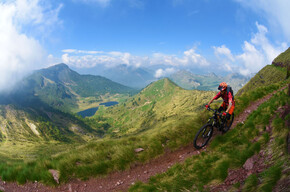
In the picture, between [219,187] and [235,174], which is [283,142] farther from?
[219,187]

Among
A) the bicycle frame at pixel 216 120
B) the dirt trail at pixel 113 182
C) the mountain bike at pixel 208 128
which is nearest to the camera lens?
the dirt trail at pixel 113 182

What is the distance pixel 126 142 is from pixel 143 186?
650 cm

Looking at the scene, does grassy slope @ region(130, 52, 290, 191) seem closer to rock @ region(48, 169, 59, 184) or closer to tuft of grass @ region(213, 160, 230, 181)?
tuft of grass @ region(213, 160, 230, 181)

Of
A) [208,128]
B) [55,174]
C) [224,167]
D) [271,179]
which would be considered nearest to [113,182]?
[55,174]

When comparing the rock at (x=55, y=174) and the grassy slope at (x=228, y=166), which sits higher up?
the rock at (x=55, y=174)

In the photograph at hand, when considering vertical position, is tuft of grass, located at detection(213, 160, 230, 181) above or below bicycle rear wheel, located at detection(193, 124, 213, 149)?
below

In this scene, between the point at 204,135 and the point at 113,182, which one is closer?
the point at 113,182

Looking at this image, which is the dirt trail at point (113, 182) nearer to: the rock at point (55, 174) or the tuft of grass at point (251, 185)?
the rock at point (55, 174)

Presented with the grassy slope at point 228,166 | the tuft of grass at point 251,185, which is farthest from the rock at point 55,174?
the tuft of grass at point 251,185

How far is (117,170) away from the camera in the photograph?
10.8 meters

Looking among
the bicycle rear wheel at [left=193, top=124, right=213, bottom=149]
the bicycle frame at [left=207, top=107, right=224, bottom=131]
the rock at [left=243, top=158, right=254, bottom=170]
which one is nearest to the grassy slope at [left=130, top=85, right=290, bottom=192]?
the rock at [left=243, top=158, right=254, bottom=170]

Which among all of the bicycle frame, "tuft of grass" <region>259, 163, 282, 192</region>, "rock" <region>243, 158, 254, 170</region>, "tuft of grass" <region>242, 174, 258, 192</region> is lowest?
"rock" <region>243, 158, 254, 170</region>

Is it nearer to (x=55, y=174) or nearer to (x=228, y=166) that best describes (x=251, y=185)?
(x=228, y=166)

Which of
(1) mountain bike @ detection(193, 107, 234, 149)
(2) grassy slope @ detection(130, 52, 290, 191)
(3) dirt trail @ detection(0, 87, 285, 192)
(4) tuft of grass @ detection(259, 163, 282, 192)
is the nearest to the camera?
(4) tuft of grass @ detection(259, 163, 282, 192)
